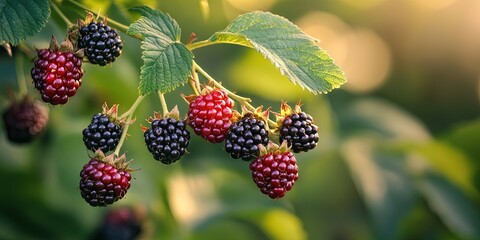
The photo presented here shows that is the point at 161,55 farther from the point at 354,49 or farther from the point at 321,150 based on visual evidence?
the point at 354,49

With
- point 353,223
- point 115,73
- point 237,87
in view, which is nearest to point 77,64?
point 115,73

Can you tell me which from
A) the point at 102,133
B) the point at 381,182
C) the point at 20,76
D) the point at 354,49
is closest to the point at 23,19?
the point at 102,133

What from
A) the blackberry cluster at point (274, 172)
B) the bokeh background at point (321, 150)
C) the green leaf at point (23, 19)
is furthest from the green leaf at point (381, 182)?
the green leaf at point (23, 19)

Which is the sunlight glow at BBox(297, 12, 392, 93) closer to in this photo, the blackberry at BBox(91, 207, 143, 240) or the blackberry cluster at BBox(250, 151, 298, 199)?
the blackberry at BBox(91, 207, 143, 240)

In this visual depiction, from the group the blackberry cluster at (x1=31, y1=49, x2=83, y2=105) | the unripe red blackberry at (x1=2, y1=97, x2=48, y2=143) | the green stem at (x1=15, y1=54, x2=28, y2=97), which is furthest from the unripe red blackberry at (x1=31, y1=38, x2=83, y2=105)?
the green stem at (x1=15, y1=54, x2=28, y2=97)

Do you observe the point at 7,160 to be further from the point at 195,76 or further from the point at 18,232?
the point at 195,76

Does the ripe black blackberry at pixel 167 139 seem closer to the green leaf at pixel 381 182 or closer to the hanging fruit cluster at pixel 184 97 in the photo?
the hanging fruit cluster at pixel 184 97

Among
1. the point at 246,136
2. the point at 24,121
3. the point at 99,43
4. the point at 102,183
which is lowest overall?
the point at 24,121
